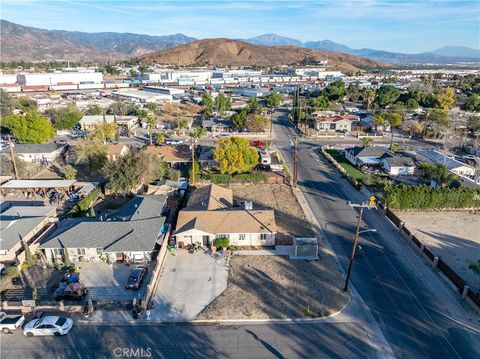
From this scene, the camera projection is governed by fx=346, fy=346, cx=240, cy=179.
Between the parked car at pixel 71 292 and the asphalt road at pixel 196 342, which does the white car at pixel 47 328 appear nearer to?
the asphalt road at pixel 196 342

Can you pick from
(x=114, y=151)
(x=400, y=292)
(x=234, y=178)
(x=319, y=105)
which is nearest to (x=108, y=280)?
(x=400, y=292)

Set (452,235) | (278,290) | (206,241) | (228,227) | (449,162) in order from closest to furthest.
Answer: (278,290) < (228,227) < (206,241) < (452,235) < (449,162)

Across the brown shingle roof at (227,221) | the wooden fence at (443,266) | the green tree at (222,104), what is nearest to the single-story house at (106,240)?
the brown shingle roof at (227,221)

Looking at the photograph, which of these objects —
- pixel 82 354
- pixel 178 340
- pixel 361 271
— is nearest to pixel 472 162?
pixel 361 271

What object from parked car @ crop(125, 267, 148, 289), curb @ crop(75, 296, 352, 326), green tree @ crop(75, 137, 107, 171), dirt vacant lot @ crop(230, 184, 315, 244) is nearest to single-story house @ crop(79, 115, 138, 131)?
green tree @ crop(75, 137, 107, 171)

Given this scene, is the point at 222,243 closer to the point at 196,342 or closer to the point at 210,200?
the point at 210,200

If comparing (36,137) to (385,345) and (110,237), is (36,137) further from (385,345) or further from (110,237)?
(385,345)
